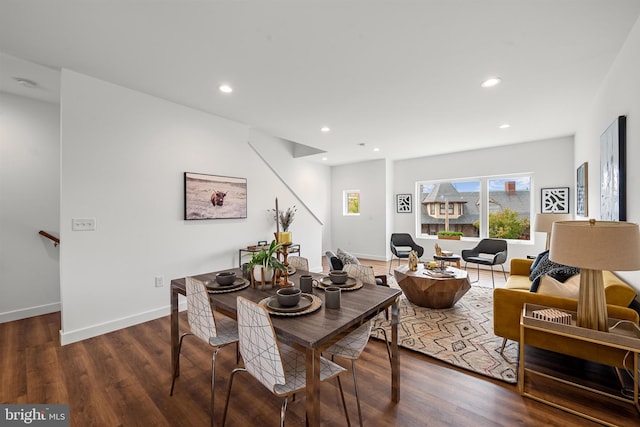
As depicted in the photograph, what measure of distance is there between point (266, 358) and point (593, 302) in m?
2.06

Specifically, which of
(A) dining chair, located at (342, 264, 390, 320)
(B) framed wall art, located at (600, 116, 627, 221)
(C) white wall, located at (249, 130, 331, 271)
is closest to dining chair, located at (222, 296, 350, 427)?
(A) dining chair, located at (342, 264, 390, 320)

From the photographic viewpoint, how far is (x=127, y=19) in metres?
1.87

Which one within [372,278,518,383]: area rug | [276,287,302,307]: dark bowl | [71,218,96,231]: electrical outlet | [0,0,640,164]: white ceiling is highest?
[0,0,640,164]: white ceiling

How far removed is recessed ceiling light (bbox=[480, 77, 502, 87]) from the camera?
8.76 ft

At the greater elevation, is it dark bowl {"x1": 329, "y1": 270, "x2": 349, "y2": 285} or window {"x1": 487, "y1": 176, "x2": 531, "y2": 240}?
window {"x1": 487, "y1": 176, "x2": 531, "y2": 240}

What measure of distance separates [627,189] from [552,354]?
58.9 inches

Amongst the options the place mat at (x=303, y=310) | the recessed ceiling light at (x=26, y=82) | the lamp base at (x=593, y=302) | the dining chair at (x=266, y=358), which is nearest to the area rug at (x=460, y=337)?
the lamp base at (x=593, y=302)

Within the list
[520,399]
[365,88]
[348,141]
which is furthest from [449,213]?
[520,399]

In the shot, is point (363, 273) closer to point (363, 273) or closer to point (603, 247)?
point (363, 273)

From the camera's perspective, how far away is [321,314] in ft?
4.73

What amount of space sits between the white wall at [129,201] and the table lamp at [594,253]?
368 centimetres

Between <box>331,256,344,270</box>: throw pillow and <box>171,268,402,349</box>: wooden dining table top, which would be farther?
<box>331,256,344,270</box>: throw pillow

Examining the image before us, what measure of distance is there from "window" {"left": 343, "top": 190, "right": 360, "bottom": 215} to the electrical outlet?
220 inches

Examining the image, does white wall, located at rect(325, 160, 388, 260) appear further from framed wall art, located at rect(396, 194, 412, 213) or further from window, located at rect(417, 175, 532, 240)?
window, located at rect(417, 175, 532, 240)
